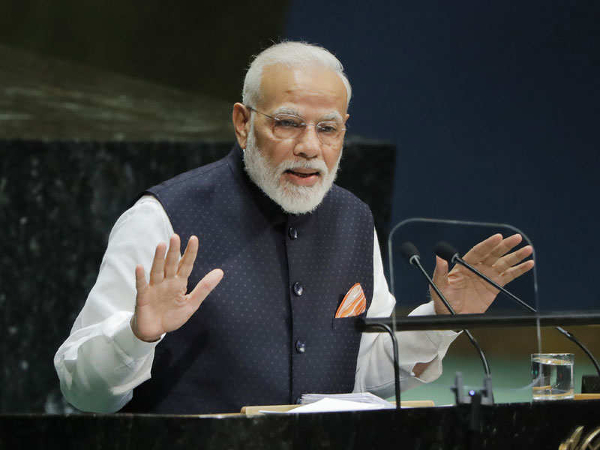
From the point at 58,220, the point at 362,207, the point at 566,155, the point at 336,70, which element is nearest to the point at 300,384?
the point at 362,207

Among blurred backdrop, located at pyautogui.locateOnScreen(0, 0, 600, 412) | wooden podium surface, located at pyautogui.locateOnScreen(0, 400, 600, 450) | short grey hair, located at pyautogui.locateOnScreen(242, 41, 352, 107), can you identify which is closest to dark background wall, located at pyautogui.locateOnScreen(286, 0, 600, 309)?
blurred backdrop, located at pyautogui.locateOnScreen(0, 0, 600, 412)

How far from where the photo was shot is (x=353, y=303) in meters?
2.01

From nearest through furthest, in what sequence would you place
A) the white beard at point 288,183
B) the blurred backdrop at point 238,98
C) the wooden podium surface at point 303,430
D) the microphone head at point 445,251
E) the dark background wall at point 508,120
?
the wooden podium surface at point 303,430 < the microphone head at point 445,251 < the white beard at point 288,183 < the blurred backdrop at point 238,98 < the dark background wall at point 508,120

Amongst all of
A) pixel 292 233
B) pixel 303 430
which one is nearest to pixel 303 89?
pixel 292 233

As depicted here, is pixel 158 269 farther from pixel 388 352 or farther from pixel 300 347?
pixel 388 352

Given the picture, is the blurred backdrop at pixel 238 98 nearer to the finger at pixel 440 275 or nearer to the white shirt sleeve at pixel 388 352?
the white shirt sleeve at pixel 388 352

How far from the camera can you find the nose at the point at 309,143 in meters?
1.85

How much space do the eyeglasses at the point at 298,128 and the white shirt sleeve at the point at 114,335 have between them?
30cm

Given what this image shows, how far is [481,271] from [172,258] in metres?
0.55

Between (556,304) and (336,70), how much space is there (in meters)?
2.58

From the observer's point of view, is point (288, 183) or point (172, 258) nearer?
→ point (172, 258)

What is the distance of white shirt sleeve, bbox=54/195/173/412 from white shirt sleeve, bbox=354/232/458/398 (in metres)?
0.51

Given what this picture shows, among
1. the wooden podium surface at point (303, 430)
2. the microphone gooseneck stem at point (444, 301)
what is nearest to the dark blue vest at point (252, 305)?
the microphone gooseneck stem at point (444, 301)

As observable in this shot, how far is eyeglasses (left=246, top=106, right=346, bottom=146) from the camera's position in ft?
6.12
